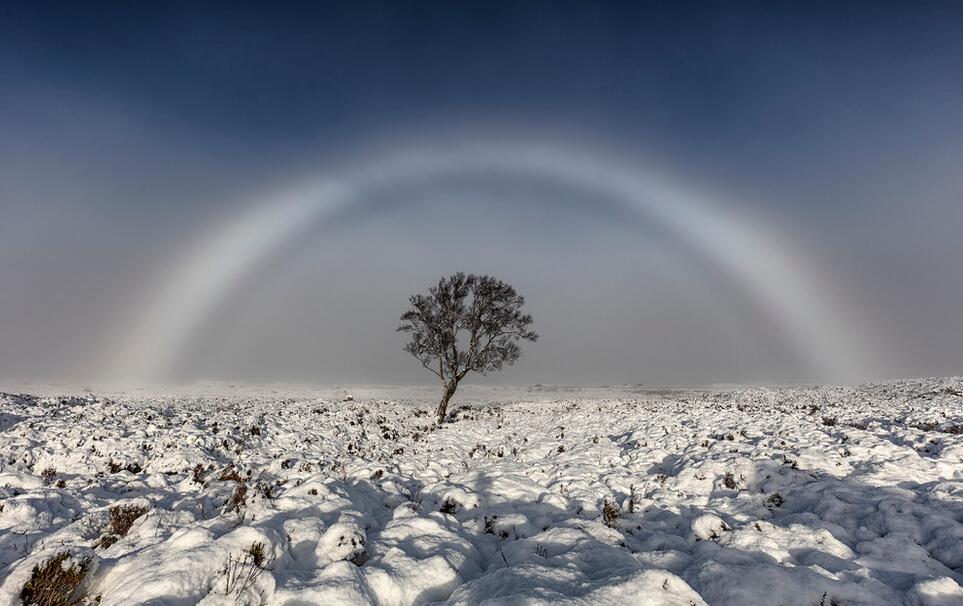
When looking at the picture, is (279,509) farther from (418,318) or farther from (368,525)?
(418,318)

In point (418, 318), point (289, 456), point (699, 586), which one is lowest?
point (289, 456)

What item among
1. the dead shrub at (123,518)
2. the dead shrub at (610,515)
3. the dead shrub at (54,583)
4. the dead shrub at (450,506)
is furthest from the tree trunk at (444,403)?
the dead shrub at (54,583)

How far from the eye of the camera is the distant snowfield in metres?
4.16

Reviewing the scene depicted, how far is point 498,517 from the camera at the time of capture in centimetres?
689

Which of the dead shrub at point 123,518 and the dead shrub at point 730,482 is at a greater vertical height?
the dead shrub at point 730,482

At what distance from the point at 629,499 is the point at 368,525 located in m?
5.00

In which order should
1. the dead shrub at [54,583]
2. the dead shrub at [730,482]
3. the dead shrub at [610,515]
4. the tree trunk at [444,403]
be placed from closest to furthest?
the dead shrub at [54,583], the dead shrub at [610,515], the dead shrub at [730,482], the tree trunk at [444,403]

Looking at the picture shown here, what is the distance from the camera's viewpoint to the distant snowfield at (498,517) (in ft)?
13.7

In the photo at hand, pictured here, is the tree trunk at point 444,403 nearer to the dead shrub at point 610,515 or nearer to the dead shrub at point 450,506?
the dead shrub at point 450,506

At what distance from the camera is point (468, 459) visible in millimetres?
13234

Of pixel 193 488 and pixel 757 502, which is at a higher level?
pixel 757 502

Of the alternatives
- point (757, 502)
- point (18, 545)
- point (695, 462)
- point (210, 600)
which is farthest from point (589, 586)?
point (695, 462)

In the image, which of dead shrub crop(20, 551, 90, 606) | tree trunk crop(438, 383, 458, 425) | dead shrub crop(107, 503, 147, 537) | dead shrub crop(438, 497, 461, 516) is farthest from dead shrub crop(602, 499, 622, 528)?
tree trunk crop(438, 383, 458, 425)

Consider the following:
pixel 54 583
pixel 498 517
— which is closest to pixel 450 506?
pixel 498 517
